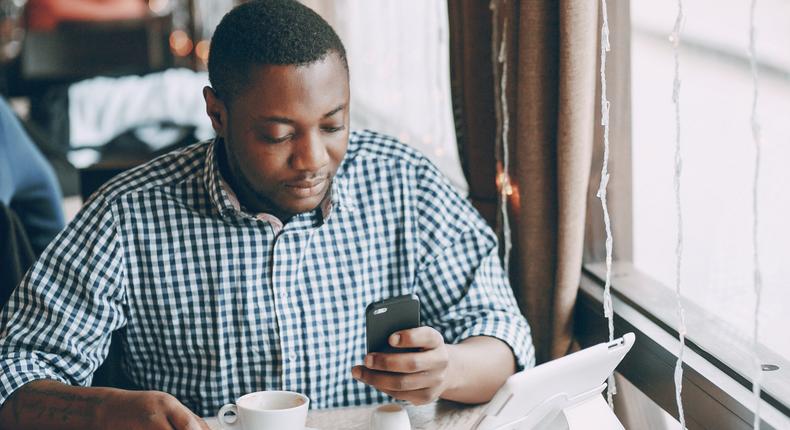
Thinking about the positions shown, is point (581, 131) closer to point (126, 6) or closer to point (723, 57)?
point (723, 57)

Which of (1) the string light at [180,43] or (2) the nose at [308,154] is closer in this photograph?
(2) the nose at [308,154]

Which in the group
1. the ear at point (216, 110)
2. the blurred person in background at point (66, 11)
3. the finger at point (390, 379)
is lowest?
the finger at point (390, 379)

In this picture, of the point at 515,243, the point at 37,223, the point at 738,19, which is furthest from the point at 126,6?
the point at 738,19

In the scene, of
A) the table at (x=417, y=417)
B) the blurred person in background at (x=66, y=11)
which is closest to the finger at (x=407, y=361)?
the table at (x=417, y=417)

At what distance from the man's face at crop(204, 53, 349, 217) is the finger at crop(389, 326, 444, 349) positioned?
11.2 inches

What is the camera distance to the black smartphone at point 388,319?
1.16 m

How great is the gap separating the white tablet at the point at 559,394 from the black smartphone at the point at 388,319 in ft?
0.57

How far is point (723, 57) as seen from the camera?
1.39 m

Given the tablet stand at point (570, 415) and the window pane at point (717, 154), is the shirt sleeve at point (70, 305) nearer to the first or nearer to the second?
the tablet stand at point (570, 415)

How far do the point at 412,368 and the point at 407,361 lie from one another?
0.01 metres

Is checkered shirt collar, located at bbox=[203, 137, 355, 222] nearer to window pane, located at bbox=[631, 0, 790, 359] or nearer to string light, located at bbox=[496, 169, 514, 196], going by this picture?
string light, located at bbox=[496, 169, 514, 196]

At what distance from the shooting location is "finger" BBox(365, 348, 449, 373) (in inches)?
46.5

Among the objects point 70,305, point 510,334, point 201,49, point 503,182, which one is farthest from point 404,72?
point 201,49

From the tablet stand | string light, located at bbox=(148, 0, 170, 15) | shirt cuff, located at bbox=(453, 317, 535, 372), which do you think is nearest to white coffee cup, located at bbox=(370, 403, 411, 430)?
the tablet stand
